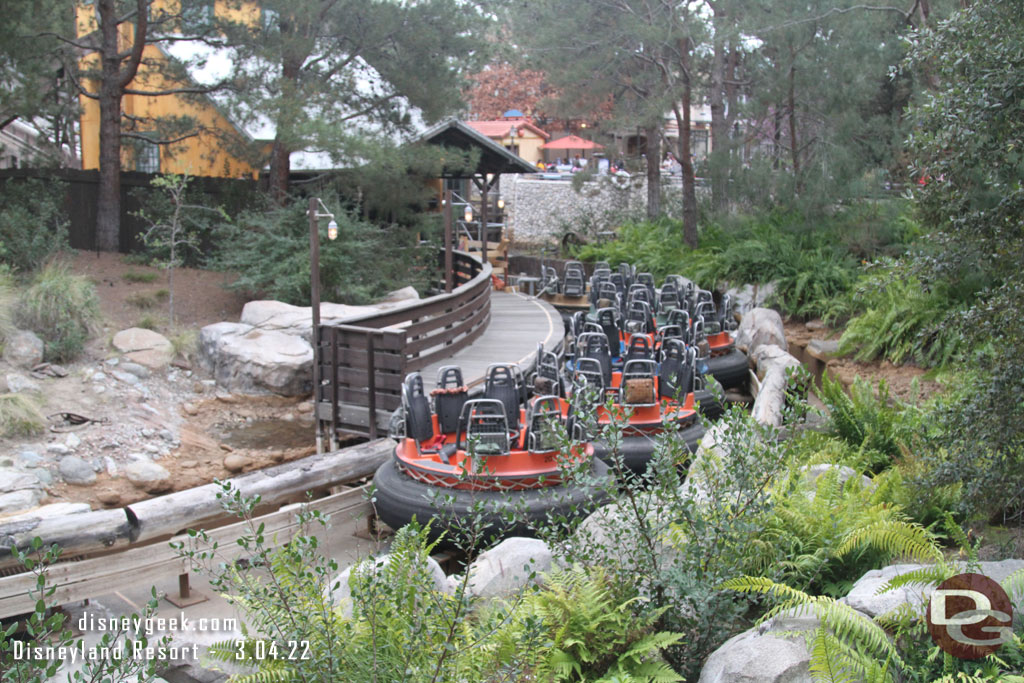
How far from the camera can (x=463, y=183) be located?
33.5 m

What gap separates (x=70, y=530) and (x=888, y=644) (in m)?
5.88

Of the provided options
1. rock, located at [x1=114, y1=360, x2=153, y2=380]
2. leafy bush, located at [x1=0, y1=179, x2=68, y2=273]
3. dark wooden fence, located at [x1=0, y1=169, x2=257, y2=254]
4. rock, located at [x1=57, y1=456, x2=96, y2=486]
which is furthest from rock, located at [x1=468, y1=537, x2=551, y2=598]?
dark wooden fence, located at [x1=0, y1=169, x2=257, y2=254]

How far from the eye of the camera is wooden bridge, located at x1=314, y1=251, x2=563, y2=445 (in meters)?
11.6

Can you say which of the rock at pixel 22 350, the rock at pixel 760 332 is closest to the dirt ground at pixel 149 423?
the rock at pixel 22 350

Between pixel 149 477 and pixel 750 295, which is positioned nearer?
pixel 149 477

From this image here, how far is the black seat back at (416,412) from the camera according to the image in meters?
9.15

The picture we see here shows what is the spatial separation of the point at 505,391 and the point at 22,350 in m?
7.79

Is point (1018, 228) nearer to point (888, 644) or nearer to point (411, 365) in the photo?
point (888, 644)

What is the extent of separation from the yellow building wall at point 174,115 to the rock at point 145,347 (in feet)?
Answer: 16.4

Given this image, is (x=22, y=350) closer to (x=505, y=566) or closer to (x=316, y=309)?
(x=316, y=309)

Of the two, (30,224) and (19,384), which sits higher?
(30,224)

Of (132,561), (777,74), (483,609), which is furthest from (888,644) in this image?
(777,74)

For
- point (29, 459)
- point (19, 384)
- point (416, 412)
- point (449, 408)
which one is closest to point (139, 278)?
point (19, 384)

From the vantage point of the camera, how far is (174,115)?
19734 millimetres
